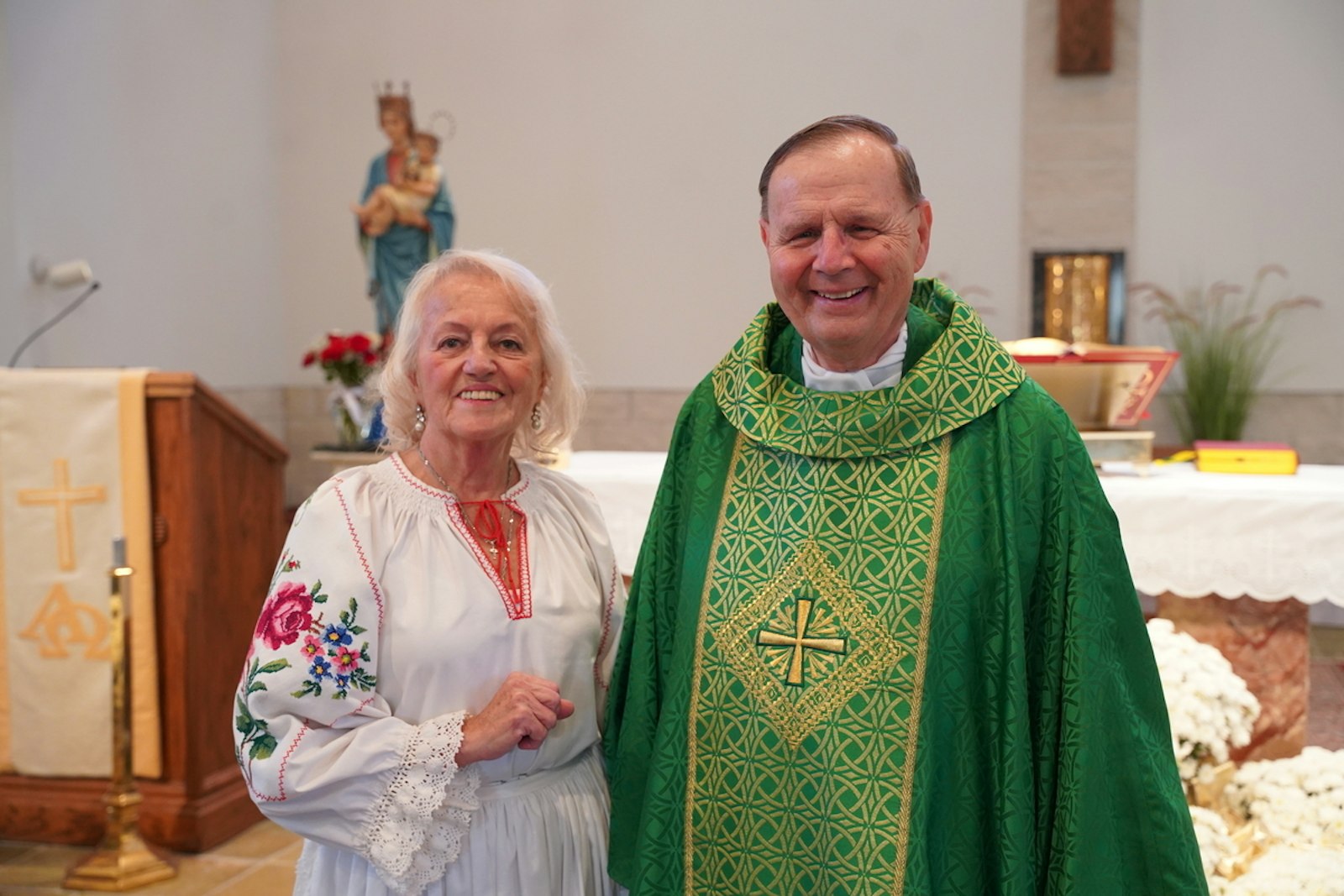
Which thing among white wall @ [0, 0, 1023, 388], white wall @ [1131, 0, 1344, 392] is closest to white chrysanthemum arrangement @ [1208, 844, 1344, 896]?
white wall @ [1131, 0, 1344, 392]

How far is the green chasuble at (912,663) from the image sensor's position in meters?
1.60

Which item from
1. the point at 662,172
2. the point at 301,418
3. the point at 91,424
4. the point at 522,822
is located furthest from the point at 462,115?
the point at 522,822

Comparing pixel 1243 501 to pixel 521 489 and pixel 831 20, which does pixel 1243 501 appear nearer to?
pixel 521 489

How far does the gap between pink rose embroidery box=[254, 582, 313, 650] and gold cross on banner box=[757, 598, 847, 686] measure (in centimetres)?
65

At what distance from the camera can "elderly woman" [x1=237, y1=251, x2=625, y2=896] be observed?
172 cm

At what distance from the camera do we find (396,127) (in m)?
8.33

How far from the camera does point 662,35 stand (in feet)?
27.4

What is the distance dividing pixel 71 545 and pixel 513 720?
2596 mm

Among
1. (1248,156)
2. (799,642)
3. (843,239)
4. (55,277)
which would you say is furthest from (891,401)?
(1248,156)

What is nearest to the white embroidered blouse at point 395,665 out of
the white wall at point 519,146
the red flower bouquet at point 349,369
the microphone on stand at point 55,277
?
the red flower bouquet at point 349,369

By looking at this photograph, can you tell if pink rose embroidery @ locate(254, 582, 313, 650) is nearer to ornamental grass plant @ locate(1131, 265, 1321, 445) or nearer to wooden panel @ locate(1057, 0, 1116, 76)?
ornamental grass plant @ locate(1131, 265, 1321, 445)

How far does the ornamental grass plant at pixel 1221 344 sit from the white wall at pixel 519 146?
105 centimetres

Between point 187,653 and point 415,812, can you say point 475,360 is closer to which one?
point 415,812

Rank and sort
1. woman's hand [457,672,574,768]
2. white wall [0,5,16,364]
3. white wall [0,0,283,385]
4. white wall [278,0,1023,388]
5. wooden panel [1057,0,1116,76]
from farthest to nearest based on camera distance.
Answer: white wall [278,0,1023,388] < wooden panel [1057,0,1116,76] < white wall [0,0,283,385] < white wall [0,5,16,364] < woman's hand [457,672,574,768]
